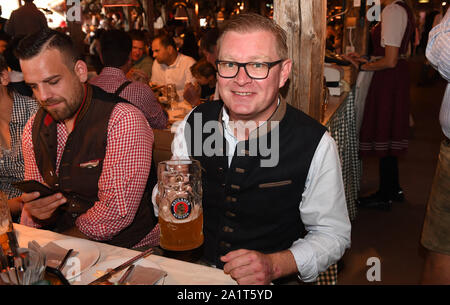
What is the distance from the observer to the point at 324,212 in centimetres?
129

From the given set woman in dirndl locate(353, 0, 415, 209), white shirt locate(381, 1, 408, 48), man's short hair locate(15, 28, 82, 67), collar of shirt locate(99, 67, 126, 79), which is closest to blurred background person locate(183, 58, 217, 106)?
collar of shirt locate(99, 67, 126, 79)

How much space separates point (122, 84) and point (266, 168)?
1.83m

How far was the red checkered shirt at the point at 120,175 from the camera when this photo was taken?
1.55 metres

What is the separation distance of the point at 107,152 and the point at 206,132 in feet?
1.46

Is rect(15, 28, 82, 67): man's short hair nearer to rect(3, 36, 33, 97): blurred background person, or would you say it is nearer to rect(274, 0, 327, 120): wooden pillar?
rect(274, 0, 327, 120): wooden pillar

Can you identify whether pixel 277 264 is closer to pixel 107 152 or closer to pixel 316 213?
pixel 316 213

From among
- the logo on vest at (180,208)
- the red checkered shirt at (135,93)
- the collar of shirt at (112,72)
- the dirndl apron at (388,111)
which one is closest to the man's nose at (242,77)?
the logo on vest at (180,208)

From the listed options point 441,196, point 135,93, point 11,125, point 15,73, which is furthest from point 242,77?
point 15,73

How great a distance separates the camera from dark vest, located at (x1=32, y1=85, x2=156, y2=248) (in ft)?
5.35

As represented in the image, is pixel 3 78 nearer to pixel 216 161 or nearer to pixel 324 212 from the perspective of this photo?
pixel 216 161

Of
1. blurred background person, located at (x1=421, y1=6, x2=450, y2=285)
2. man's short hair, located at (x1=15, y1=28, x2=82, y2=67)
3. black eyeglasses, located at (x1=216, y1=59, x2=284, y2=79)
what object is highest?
man's short hair, located at (x1=15, y1=28, x2=82, y2=67)

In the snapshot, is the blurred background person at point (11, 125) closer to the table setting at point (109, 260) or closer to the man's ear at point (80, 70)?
the man's ear at point (80, 70)

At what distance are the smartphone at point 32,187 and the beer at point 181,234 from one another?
0.48 metres

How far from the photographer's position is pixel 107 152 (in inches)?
63.4
